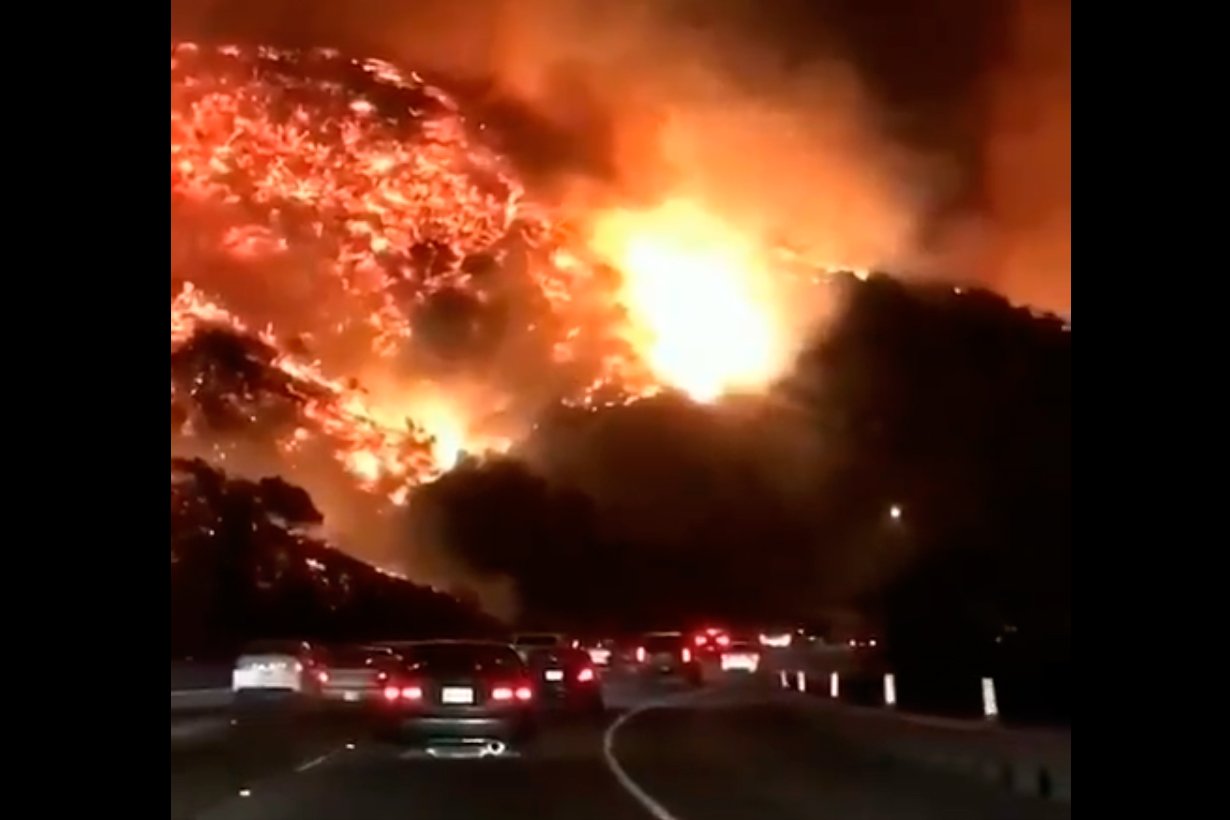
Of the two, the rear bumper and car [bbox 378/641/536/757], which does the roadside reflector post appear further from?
the rear bumper

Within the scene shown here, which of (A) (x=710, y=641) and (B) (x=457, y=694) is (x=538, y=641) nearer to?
(B) (x=457, y=694)

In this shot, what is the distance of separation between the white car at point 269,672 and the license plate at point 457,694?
866 inches

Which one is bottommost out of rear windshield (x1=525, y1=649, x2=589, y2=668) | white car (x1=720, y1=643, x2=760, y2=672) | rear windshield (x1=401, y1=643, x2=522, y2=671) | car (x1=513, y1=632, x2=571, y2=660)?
white car (x1=720, y1=643, x2=760, y2=672)

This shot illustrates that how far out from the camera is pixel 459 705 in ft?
93.6

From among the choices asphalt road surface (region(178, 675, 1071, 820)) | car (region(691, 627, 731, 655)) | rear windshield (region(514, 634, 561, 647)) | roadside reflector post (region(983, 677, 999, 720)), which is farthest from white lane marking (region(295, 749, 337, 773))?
car (region(691, 627, 731, 655))

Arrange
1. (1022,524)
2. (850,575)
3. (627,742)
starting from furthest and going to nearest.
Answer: (850,575) < (1022,524) < (627,742)

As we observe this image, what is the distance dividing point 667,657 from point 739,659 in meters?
2.89

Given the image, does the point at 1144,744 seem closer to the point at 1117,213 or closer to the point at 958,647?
the point at 1117,213

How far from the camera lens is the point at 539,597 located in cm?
9381

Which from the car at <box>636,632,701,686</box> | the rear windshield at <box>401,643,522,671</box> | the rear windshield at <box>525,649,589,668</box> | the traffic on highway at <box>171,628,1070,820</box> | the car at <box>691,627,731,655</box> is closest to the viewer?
the traffic on highway at <box>171,628,1070,820</box>

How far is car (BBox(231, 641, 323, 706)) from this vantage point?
164ft

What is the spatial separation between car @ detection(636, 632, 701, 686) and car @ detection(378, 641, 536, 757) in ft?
129
